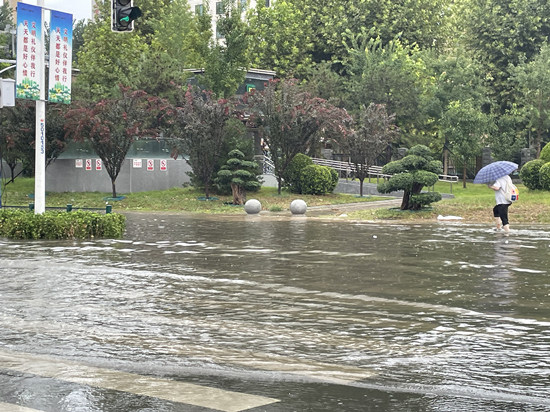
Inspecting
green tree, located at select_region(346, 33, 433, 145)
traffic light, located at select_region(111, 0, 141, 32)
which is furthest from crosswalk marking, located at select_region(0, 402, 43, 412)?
green tree, located at select_region(346, 33, 433, 145)

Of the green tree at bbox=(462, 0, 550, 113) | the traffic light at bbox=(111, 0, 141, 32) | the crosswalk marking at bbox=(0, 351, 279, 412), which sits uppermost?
the green tree at bbox=(462, 0, 550, 113)

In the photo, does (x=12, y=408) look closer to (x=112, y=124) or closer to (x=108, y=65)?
(x=112, y=124)

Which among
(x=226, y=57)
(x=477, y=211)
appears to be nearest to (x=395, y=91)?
(x=226, y=57)

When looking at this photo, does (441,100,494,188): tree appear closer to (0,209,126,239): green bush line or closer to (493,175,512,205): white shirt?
(493,175,512,205): white shirt

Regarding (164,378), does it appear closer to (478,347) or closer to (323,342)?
(323,342)

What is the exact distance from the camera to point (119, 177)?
146 feet

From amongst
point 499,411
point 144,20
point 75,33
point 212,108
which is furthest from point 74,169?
point 75,33

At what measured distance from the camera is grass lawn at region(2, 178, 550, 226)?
2945cm

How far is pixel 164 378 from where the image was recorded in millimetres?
7332

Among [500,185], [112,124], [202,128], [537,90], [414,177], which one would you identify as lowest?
[500,185]

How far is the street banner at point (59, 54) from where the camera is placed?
21.2 m

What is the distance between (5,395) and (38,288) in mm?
6424

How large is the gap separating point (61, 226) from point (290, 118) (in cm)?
2000

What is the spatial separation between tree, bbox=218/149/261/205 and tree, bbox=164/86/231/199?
0.84 meters
